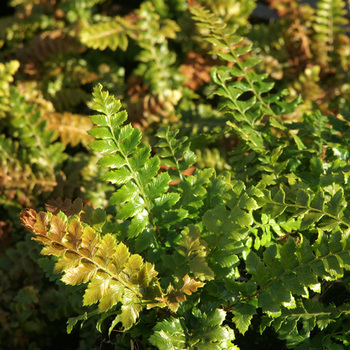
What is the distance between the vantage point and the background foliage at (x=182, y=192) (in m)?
0.93

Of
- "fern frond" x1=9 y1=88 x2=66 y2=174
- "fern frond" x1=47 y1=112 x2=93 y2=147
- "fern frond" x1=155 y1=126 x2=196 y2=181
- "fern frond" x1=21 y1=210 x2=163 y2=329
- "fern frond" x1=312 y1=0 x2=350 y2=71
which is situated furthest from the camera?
"fern frond" x1=312 y1=0 x2=350 y2=71

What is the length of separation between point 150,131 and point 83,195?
462mm

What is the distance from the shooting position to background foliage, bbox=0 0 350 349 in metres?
0.93

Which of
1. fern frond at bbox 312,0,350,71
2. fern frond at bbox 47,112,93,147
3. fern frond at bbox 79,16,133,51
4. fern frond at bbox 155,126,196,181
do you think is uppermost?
fern frond at bbox 155,126,196,181

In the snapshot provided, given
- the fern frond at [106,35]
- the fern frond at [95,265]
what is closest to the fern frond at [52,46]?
the fern frond at [106,35]

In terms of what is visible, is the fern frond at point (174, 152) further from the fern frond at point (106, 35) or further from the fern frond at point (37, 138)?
the fern frond at point (106, 35)

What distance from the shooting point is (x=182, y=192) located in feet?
3.73

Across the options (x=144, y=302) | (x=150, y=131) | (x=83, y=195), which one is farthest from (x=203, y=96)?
(x=144, y=302)

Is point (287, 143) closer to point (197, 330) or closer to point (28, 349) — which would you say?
point (197, 330)

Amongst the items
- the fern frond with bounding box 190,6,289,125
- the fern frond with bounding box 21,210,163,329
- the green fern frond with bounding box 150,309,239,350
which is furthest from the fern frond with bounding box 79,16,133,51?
the green fern frond with bounding box 150,309,239,350

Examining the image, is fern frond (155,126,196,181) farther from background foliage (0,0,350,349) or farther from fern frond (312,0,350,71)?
fern frond (312,0,350,71)

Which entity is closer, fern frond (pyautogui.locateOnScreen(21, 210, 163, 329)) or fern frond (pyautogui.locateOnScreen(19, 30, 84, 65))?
fern frond (pyautogui.locateOnScreen(21, 210, 163, 329))

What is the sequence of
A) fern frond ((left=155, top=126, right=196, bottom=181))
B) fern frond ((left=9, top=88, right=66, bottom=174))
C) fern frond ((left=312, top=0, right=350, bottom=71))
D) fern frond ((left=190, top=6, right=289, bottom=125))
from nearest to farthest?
1. fern frond ((left=155, top=126, right=196, bottom=181))
2. fern frond ((left=190, top=6, right=289, bottom=125))
3. fern frond ((left=9, top=88, right=66, bottom=174))
4. fern frond ((left=312, top=0, right=350, bottom=71))

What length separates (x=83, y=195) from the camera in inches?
68.4
